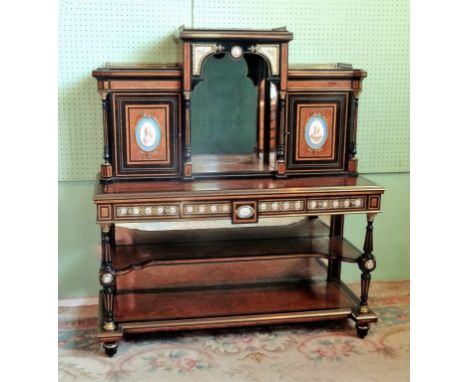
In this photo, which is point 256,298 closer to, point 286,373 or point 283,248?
point 283,248

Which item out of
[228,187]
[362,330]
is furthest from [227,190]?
[362,330]

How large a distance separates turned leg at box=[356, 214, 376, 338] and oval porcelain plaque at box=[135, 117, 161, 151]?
3.85ft

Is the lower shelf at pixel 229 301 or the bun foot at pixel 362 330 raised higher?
the lower shelf at pixel 229 301

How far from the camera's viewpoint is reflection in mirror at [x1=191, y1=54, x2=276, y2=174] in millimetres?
3141

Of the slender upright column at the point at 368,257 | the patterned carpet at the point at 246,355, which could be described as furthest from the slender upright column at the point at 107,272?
the slender upright column at the point at 368,257

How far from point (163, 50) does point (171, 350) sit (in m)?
1.63

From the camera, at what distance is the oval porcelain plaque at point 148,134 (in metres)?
2.96

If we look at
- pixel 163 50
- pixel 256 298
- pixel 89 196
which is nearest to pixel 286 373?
pixel 256 298

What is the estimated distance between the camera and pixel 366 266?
309cm

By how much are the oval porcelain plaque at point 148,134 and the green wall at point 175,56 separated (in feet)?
1.46

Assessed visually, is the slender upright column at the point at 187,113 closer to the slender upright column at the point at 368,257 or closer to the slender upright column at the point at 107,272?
the slender upright column at the point at 107,272

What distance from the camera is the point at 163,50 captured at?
3264mm

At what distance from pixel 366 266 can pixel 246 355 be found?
78cm

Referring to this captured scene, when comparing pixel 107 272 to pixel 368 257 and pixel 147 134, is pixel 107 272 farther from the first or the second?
pixel 368 257
